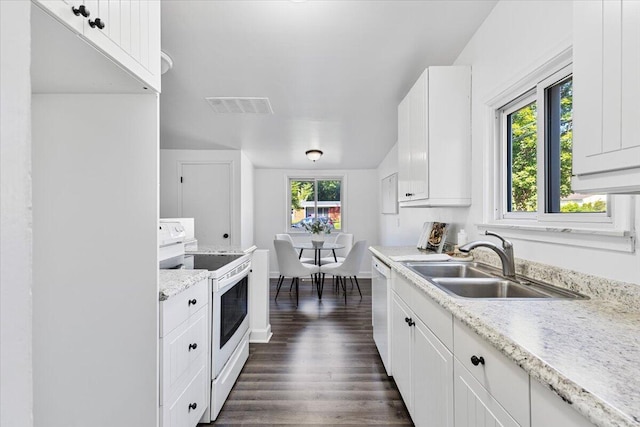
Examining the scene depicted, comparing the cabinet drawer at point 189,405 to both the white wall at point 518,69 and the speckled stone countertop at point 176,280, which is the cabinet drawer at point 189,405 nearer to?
the speckled stone countertop at point 176,280

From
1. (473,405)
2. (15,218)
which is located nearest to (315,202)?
(473,405)

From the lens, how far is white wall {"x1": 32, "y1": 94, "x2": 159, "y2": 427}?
1.20 meters

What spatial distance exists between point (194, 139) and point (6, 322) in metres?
4.04

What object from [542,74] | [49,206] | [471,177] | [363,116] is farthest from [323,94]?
[49,206]

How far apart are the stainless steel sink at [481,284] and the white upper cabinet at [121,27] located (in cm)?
146

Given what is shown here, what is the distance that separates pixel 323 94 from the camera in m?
2.95

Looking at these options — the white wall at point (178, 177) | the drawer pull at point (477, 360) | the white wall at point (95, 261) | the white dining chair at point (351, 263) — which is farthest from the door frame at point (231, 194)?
the drawer pull at point (477, 360)

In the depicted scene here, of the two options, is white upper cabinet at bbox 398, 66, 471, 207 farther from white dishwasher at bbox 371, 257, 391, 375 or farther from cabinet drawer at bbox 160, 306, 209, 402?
cabinet drawer at bbox 160, 306, 209, 402

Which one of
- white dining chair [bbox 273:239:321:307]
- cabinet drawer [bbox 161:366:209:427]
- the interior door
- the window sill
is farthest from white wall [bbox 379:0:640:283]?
the interior door

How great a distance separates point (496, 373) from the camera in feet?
2.73

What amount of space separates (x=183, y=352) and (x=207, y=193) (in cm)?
338

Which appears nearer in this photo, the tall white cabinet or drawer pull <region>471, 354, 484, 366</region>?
drawer pull <region>471, 354, 484, 366</region>

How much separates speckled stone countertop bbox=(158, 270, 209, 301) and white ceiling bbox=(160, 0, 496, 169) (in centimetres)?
164

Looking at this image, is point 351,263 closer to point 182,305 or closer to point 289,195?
point 289,195
